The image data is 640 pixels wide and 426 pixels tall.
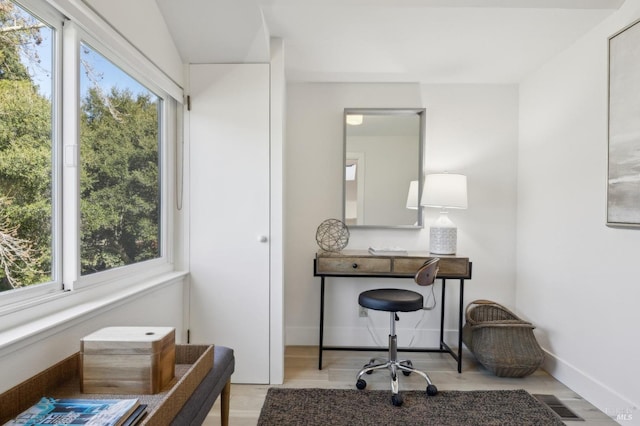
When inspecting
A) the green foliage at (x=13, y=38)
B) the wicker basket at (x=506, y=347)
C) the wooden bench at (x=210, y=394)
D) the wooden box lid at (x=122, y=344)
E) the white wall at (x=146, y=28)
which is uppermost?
the white wall at (x=146, y=28)

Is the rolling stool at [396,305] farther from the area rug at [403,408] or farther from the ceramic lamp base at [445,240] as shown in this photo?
the ceramic lamp base at [445,240]

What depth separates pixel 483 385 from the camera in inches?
92.1

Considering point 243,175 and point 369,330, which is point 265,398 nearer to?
point 369,330

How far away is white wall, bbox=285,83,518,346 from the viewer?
2955 mm

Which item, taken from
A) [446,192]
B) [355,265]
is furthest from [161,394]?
[446,192]

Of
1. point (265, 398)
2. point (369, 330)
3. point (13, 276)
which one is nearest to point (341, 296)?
point (369, 330)

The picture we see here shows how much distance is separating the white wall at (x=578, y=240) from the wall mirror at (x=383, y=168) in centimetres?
90

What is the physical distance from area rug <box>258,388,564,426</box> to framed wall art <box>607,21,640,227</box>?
1.21m

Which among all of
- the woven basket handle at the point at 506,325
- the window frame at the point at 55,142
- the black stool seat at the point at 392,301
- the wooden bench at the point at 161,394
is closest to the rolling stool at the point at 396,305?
the black stool seat at the point at 392,301

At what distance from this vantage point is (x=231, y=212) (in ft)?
7.68

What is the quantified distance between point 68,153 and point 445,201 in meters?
2.33

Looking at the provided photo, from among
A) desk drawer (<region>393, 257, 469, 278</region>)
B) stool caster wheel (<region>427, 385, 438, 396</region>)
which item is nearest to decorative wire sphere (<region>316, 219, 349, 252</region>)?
desk drawer (<region>393, 257, 469, 278</region>)

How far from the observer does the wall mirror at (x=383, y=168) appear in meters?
2.94

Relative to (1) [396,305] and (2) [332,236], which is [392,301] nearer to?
(1) [396,305]
